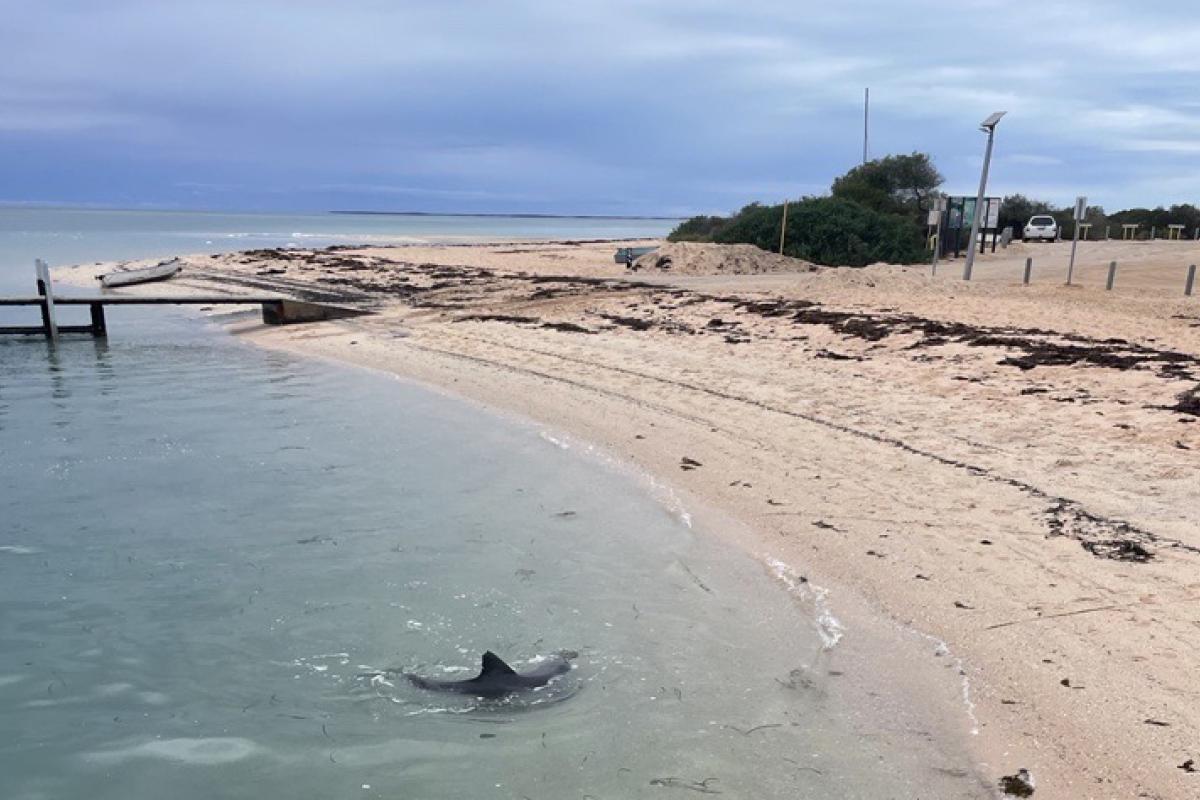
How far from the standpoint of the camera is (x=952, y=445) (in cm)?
784

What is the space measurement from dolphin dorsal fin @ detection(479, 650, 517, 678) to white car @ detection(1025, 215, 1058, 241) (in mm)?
54491

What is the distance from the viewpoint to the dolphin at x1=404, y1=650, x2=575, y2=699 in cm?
439

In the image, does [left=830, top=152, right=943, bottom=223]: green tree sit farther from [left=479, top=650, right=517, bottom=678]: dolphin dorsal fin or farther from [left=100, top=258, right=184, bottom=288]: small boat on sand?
[left=479, top=650, right=517, bottom=678]: dolphin dorsal fin

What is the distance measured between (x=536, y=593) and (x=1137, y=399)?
672 centimetres

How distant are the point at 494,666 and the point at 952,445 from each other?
503 cm

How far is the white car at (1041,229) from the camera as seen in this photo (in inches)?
2032

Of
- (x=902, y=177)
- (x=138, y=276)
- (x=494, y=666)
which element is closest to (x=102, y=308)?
(x=138, y=276)

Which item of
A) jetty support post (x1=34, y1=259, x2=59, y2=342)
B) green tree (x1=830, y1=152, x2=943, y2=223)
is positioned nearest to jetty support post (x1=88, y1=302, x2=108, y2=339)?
jetty support post (x1=34, y1=259, x2=59, y2=342)

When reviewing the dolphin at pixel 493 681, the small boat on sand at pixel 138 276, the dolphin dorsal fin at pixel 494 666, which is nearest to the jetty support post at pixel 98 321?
the small boat on sand at pixel 138 276

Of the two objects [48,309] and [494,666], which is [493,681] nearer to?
[494,666]

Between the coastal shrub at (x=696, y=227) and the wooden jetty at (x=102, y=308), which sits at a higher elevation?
the coastal shrub at (x=696, y=227)

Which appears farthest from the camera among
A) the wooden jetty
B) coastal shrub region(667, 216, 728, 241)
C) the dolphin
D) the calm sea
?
coastal shrub region(667, 216, 728, 241)

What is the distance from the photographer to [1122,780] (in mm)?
3363

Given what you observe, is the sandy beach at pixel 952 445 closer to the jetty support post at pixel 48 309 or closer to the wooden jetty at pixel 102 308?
the wooden jetty at pixel 102 308
